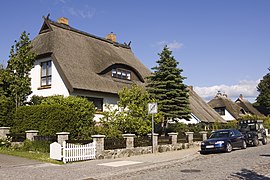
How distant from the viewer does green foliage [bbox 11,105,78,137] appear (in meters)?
18.6

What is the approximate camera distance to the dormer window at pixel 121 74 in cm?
2931

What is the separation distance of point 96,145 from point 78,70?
10384mm

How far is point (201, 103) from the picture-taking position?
46.7 meters

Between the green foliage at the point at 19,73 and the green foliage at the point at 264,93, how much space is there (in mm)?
60592

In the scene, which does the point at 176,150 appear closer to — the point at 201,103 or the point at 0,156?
the point at 0,156

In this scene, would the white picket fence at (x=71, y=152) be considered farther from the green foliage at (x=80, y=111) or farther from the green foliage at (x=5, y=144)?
the green foliage at (x=5, y=144)

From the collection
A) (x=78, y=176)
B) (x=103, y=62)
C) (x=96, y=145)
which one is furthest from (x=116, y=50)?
(x=78, y=176)

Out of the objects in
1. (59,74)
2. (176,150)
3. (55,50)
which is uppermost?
(55,50)

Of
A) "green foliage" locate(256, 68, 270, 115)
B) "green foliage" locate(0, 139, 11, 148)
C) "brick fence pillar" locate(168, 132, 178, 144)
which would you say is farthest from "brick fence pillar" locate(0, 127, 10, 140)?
"green foliage" locate(256, 68, 270, 115)

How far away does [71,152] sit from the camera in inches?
590

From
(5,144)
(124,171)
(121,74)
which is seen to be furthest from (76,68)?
(124,171)

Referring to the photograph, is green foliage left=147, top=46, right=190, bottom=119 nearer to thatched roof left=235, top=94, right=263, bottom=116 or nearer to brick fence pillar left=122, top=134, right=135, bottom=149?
brick fence pillar left=122, top=134, right=135, bottom=149

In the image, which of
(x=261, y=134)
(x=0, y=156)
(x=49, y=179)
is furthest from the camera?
(x=261, y=134)

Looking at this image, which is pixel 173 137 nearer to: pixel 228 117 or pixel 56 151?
pixel 56 151
